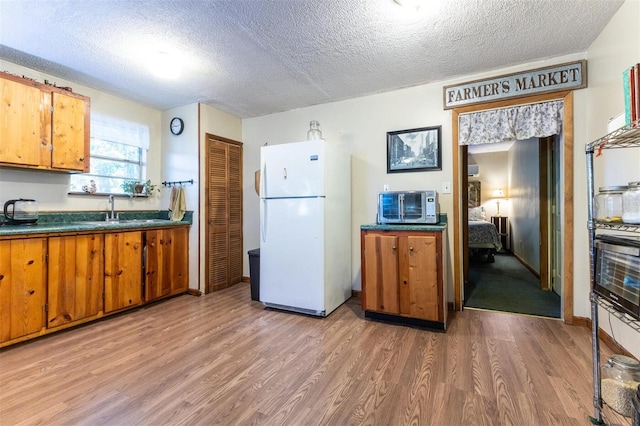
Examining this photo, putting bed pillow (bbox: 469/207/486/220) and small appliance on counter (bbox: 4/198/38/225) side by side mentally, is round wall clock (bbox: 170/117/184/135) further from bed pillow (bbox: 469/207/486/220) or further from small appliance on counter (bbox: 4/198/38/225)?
bed pillow (bbox: 469/207/486/220)

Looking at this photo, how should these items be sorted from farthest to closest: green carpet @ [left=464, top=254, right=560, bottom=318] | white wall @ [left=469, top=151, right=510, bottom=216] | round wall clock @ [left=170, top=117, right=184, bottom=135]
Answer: white wall @ [left=469, top=151, right=510, bottom=216]
round wall clock @ [left=170, top=117, right=184, bottom=135]
green carpet @ [left=464, top=254, right=560, bottom=318]

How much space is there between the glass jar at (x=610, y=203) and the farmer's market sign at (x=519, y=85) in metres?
1.68

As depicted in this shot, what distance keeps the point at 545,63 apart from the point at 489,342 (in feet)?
8.16

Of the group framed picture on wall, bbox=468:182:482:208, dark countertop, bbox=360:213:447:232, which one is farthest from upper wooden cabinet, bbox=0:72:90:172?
framed picture on wall, bbox=468:182:482:208

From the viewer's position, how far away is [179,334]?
240 cm

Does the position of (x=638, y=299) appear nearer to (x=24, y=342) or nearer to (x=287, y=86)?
(x=287, y=86)

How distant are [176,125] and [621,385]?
4431mm

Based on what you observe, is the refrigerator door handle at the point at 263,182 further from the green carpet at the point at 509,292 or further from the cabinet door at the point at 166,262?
the green carpet at the point at 509,292

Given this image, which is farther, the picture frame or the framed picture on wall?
the framed picture on wall

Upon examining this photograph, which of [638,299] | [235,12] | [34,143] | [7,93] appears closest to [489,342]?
[638,299]

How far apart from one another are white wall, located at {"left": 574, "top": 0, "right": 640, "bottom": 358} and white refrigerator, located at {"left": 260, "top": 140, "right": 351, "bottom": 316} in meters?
2.11

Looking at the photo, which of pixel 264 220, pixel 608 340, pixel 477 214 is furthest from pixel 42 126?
pixel 477 214

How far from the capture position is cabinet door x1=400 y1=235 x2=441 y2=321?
2393 millimetres

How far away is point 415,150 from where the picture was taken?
3.08 metres
